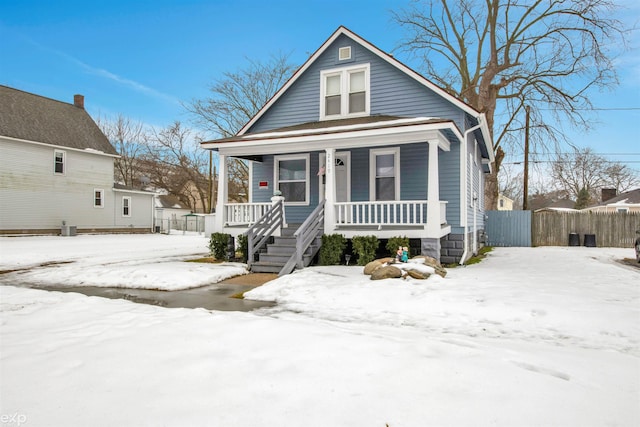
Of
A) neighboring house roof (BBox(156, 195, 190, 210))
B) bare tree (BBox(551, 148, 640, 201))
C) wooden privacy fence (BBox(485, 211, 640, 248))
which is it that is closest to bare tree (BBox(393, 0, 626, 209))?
wooden privacy fence (BBox(485, 211, 640, 248))

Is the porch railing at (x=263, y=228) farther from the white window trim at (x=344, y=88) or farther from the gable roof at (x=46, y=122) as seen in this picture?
the gable roof at (x=46, y=122)

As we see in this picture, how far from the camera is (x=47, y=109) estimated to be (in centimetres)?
2584

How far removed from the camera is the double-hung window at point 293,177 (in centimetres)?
1272

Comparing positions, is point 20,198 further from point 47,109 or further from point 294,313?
point 294,313

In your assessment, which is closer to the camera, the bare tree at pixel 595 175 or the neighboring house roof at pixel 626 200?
the neighboring house roof at pixel 626 200

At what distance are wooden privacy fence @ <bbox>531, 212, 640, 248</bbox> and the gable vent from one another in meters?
13.0

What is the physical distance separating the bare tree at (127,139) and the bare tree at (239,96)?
14.8 m

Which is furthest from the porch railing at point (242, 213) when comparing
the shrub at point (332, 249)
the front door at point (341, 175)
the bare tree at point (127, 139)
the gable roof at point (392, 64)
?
the bare tree at point (127, 139)

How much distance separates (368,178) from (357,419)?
388 inches

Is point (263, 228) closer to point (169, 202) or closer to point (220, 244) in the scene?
point (220, 244)

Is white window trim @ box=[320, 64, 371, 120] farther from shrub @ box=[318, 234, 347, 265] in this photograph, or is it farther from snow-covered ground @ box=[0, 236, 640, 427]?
snow-covered ground @ box=[0, 236, 640, 427]

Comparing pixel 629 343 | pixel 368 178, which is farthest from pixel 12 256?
pixel 629 343

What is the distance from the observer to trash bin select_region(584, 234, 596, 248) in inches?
735

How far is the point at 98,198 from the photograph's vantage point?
2689 centimetres
